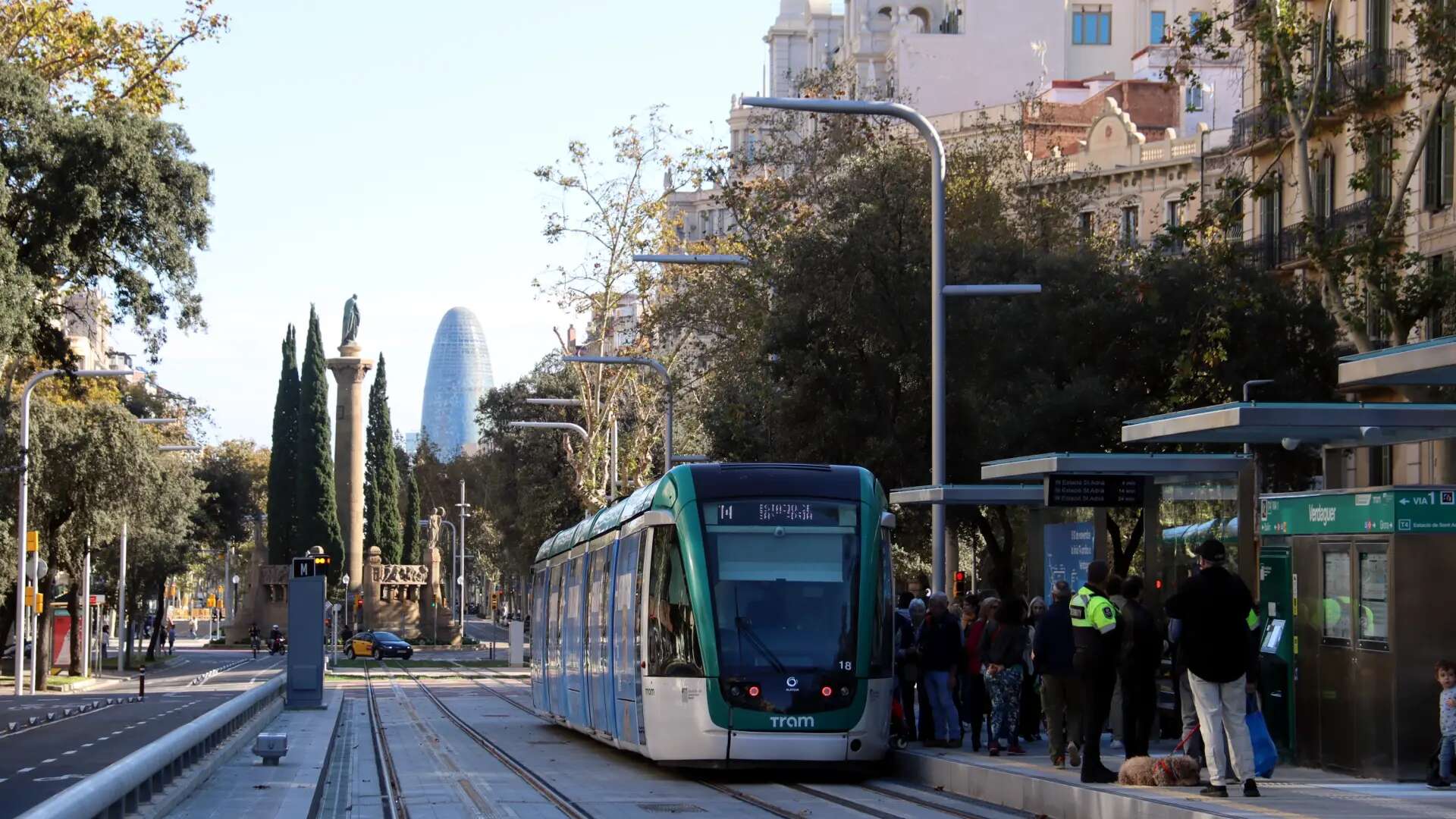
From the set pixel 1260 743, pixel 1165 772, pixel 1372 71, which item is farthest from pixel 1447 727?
pixel 1372 71

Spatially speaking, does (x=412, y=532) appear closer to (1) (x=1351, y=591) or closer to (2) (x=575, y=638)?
(2) (x=575, y=638)

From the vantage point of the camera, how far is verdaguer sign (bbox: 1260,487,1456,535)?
14.2 m

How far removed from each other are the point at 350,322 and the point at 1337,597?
99955 millimetres

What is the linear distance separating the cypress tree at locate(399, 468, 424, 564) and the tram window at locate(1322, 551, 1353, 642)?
322ft

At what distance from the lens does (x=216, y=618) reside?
462 feet

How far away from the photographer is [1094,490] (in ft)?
63.3

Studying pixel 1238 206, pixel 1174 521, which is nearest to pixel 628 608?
pixel 1174 521

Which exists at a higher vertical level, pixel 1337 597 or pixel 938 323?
pixel 938 323

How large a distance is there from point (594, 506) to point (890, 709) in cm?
3565

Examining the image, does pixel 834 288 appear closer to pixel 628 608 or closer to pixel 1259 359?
pixel 1259 359

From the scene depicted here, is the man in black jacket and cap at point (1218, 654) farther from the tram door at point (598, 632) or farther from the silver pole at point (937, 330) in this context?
the silver pole at point (937, 330)

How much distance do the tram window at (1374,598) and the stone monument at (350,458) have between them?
306 feet

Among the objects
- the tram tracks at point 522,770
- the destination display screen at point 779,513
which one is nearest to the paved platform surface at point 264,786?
the tram tracks at point 522,770

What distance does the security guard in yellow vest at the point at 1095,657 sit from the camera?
47.2ft
